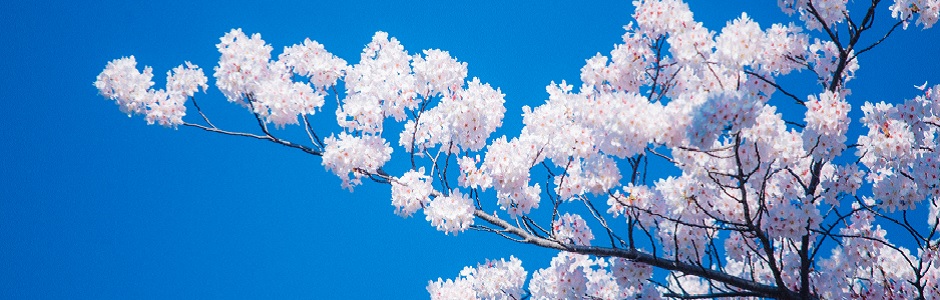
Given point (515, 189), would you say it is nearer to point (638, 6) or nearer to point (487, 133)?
point (487, 133)

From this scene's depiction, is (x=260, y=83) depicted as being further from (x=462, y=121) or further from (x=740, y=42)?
(x=740, y=42)

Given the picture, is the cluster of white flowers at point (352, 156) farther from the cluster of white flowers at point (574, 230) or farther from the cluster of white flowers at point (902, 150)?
the cluster of white flowers at point (902, 150)

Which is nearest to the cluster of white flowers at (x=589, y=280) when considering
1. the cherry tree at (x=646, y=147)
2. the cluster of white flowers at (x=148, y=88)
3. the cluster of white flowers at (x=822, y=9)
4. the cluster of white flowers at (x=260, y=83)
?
the cherry tree at (x=646, y=147)

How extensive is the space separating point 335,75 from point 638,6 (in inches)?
67.6

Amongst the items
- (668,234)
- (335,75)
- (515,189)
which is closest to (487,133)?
(515,189)

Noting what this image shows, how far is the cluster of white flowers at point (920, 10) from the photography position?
10.6 feet

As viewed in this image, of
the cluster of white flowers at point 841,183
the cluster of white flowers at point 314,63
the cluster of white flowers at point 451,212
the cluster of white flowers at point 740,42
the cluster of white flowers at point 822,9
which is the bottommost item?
the cluster of white flowers at point 451,212

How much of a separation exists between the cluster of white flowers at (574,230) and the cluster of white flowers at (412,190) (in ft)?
2.76

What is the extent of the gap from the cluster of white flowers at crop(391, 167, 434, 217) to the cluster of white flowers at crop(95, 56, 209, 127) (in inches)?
52.2

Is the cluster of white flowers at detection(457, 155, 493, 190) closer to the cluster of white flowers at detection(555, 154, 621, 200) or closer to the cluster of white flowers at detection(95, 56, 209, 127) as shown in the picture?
the cluster of white flowers at detection(555, 154, 621, 200)

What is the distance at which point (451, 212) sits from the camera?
3.23 meters

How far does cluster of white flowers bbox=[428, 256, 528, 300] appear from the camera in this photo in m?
4.36

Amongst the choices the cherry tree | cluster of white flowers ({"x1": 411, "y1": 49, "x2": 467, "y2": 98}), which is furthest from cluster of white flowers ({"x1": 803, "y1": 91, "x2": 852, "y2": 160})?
cluster of white flowers ({"x1": 411, "y1": 49, "x2": 467, "y2": 98})

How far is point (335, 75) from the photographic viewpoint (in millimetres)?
3664
